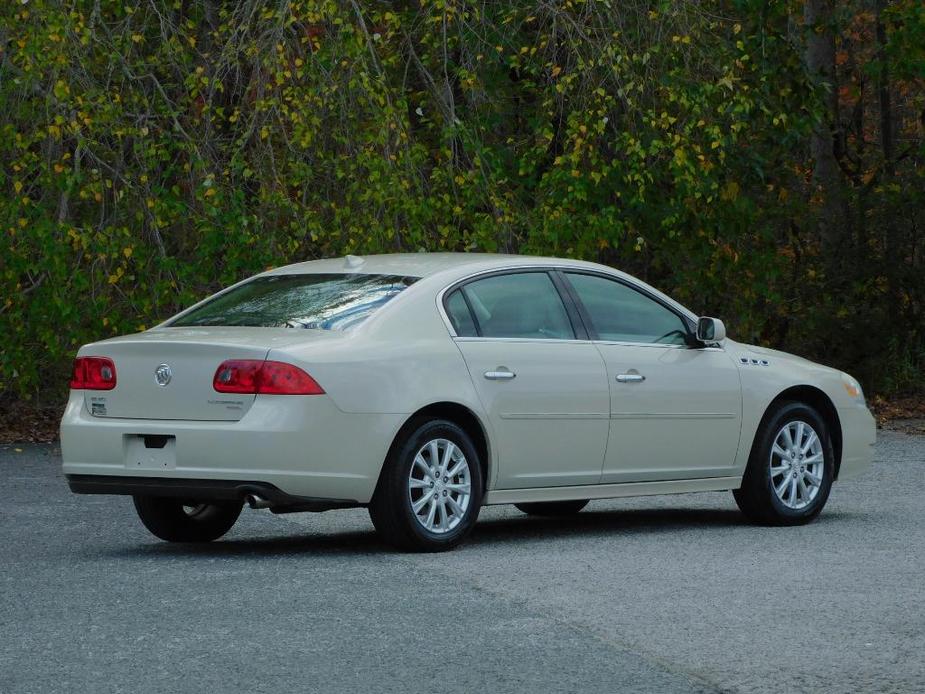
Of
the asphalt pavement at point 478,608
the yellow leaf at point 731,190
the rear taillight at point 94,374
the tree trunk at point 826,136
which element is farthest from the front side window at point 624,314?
the tree trunk at point 826,136

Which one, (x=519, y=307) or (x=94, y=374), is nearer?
(x=94, y=374)

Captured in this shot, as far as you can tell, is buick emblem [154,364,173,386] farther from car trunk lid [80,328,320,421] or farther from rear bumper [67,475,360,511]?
rear bumper [67,475,360,511]

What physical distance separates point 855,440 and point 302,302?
3.85 metres

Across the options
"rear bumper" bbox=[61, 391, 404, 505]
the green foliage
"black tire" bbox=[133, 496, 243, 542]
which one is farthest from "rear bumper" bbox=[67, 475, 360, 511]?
the green foliage

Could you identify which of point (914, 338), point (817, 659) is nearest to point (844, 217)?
point (914, 338)

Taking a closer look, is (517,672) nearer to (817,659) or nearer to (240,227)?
(817,659)

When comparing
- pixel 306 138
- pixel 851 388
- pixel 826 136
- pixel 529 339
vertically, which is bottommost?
pixel 851 388

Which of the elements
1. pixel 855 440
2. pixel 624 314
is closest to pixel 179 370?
pixel 624 314

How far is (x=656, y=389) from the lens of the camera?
34.3ft

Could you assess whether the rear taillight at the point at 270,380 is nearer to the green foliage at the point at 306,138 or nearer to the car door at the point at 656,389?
the car door at the point at 656,389

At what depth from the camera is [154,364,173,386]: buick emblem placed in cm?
908

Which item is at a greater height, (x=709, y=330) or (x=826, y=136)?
(x=826, y=136)

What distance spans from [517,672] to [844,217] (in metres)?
17.9

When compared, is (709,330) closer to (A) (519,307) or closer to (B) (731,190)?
(A) (519,307)
